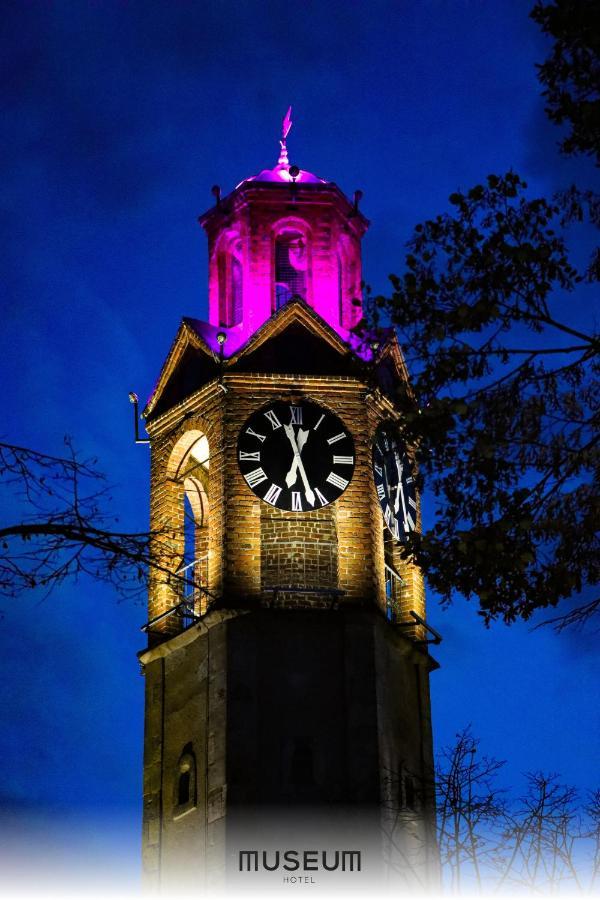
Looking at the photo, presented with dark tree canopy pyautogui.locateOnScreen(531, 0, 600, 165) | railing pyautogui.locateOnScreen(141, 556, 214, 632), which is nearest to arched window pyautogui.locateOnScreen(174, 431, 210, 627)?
railing pyautogui.locateOnScreen(141, 556, 214, 632)

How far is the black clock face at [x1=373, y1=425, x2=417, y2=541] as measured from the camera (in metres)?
38.5

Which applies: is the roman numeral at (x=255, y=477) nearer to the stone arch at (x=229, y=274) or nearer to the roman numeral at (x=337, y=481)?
the roman numeral at (x=337, y=481)

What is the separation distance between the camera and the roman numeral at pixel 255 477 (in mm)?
37781

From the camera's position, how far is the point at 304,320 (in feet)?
130

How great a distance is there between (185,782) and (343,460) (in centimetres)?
695

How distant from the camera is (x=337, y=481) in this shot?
37844 mm

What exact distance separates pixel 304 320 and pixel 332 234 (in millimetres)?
2754

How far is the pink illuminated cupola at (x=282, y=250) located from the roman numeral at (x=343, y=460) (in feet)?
11.3

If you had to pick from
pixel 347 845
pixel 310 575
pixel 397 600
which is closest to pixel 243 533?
pixel 310 575

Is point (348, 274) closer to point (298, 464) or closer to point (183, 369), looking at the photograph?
point (183, 369)

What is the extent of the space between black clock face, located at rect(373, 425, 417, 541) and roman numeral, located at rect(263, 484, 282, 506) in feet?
6.78

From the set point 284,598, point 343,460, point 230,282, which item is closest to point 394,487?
point 343,460

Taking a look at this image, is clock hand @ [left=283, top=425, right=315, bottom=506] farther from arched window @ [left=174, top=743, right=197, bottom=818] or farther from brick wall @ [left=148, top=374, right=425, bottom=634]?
arched window @ [left=174, top=743, right=197, bottom=818]

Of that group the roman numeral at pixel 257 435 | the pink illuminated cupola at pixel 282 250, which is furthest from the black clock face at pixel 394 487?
the pink illuminated cupola at pixel 282 250
